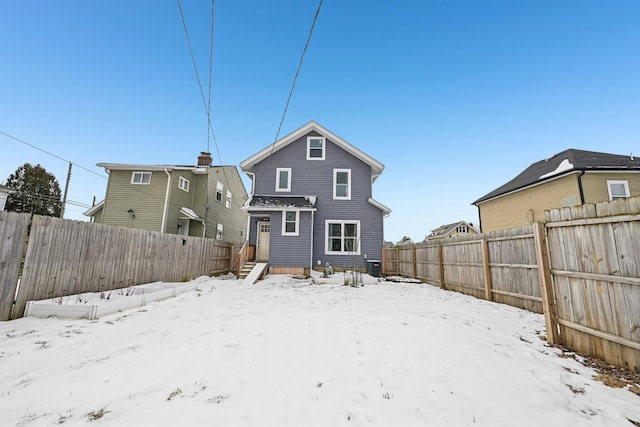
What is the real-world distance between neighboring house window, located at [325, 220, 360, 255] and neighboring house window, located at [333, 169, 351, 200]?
1.67 metres

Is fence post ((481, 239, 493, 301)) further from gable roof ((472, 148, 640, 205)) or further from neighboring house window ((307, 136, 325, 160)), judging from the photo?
neighboring house window ((307, 136, 325, 160))

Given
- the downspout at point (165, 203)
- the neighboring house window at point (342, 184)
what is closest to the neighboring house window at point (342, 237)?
the neighboring house window at point (342, 184)

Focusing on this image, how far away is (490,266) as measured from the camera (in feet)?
23.1

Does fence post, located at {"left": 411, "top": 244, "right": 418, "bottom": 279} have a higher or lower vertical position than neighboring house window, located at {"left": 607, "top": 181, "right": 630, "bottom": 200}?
lower

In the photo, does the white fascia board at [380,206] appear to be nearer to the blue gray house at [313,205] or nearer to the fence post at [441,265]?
the blue gray house at [313,205]

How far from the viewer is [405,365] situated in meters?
2.87

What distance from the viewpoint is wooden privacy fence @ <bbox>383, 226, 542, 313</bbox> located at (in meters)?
5.85

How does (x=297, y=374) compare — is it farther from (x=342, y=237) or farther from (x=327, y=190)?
(x=327, y=190)

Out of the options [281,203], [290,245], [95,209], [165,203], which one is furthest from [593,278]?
[95,209]

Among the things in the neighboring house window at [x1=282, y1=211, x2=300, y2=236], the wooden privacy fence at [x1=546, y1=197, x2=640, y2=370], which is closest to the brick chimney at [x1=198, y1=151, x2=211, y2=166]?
the neighboring house window at [x1=282, y1=211, x2=300, y2=236]

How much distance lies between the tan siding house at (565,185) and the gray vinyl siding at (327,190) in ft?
25.9

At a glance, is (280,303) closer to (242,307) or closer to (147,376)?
(242,307)

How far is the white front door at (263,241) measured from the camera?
1450 centimetres

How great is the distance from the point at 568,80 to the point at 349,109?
13.2 metres
